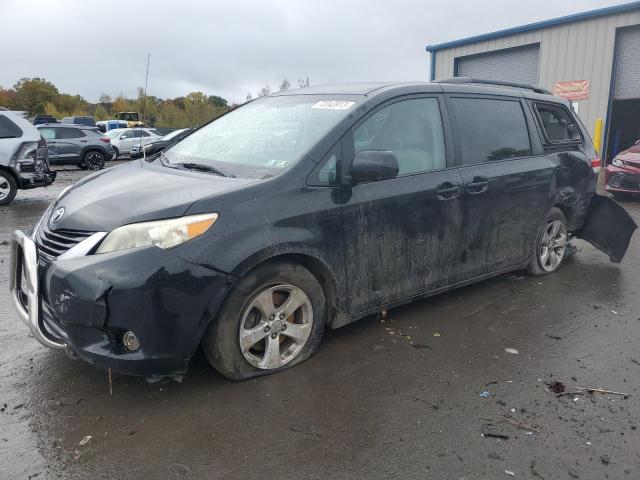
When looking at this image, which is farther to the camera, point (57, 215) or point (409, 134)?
point (409, 134)

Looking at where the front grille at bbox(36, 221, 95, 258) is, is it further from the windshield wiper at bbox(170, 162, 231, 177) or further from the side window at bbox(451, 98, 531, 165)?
the side window at bbox(451, 98, 531, 165)

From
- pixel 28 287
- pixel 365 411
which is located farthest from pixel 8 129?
pixel 365 411

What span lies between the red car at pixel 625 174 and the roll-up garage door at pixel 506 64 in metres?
6.65

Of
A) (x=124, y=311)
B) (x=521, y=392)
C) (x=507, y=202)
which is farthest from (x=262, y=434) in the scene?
(x=507, y=202)

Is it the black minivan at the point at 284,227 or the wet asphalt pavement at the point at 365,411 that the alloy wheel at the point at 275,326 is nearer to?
the black minivan at the point at 284,227

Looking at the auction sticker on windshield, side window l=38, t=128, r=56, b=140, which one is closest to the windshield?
the auction sticker on windshield

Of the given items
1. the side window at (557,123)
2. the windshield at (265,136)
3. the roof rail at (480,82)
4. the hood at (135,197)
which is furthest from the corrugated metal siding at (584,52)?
the hood at (135,197)

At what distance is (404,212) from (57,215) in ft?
7.28

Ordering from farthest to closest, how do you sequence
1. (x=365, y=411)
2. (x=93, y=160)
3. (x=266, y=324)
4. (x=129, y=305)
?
(x=93, y=160), (x=266, y=324), (x=365, y=411), (x=129, y=305)

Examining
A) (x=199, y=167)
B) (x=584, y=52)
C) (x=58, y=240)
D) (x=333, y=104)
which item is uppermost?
(x=584, y=52)

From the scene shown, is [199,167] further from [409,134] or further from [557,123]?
[557,123]

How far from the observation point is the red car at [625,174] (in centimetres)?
1039

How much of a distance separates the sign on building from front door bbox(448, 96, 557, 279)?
1280 centimetres

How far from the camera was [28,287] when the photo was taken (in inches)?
120
